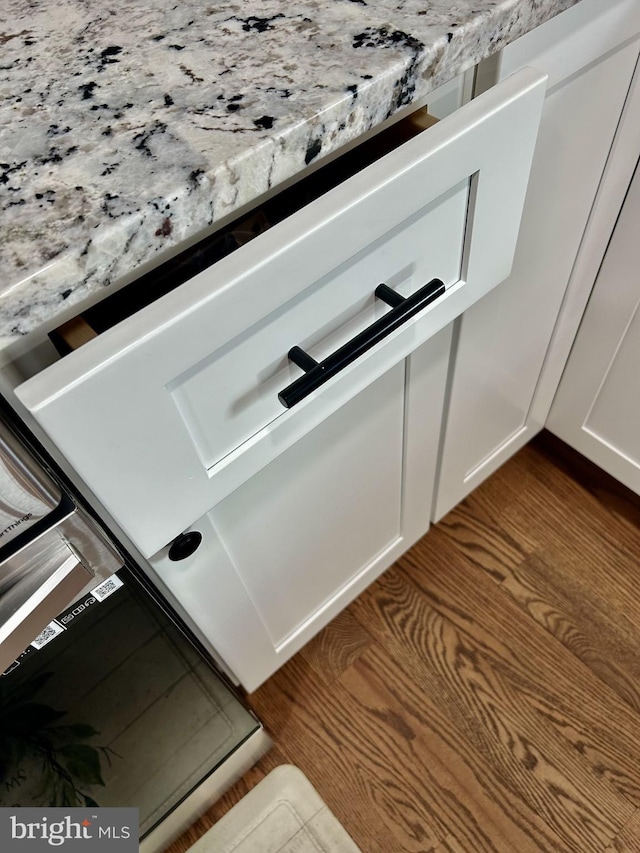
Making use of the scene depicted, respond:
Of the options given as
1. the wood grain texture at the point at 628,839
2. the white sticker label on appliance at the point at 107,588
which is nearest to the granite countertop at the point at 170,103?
the white sticker label on appliance at the point at 107,588

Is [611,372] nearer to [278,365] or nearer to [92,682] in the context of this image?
[278,365]

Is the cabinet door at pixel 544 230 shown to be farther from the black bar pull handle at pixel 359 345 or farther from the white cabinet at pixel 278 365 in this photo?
the black bar pull handle at pixel 359 345

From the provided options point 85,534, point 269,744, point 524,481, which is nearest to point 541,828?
point 269,744

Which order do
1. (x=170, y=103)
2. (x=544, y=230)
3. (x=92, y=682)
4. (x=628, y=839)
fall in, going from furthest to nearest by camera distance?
(x=628, y=839), (x=544, y=230), (x=92, y=682), (x=170, y=103)

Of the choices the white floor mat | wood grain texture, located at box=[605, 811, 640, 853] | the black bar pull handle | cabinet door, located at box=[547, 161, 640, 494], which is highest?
the black bar pull handle

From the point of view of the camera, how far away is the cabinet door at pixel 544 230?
1.81 feet

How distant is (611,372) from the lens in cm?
96

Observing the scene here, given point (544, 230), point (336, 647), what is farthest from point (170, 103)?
point (336, 647)

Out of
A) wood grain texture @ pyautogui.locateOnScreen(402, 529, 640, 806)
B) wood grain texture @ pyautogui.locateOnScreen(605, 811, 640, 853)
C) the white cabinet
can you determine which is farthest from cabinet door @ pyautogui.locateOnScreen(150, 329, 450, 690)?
wood grain texture @ pyautogui.locateOnScreen(605, 811, 640, 853)

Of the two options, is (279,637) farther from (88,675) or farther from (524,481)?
(524,481)

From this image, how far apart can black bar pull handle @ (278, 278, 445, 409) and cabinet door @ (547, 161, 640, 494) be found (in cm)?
41

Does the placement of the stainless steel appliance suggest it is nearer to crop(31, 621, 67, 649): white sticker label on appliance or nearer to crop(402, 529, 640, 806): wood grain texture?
crop(31, 621, 67, 649): white sticker label on appliance

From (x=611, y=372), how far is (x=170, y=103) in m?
0.77

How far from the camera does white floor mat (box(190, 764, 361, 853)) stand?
943 millimetres
